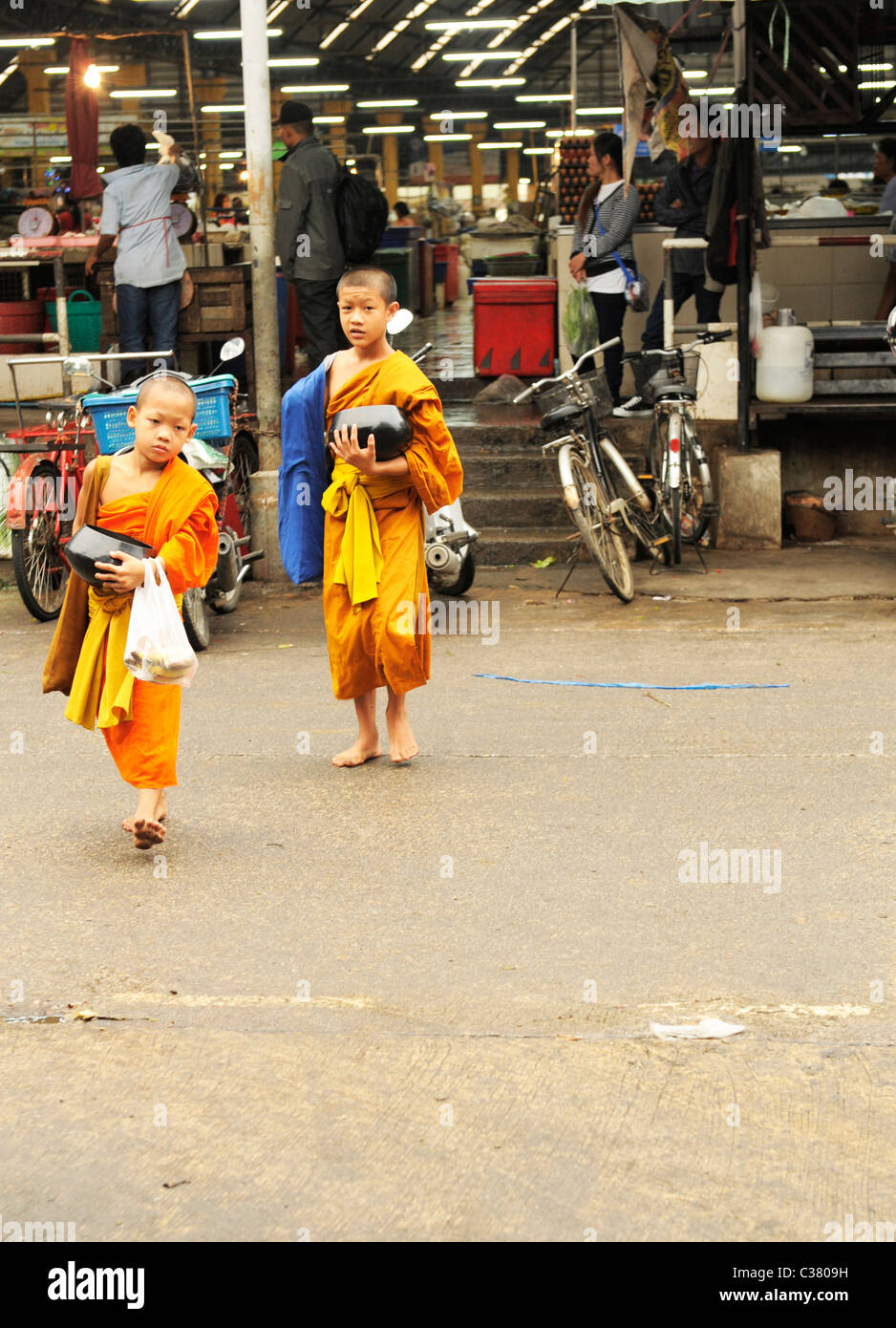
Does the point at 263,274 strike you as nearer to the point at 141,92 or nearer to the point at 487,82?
the point at 141,92

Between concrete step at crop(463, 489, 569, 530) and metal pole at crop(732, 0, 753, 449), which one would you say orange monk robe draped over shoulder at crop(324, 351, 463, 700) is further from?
metal pole at crop(732, 0, 753, 449)

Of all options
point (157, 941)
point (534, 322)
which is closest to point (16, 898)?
point (157, 941)

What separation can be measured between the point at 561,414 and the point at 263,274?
213cm

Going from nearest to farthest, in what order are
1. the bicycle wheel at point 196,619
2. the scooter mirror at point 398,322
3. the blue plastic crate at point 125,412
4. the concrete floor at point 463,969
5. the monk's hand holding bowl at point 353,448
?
the concrete floor at point 463,969
the monk's hand holding bowl at point 353,448
the scooter mirror at point 398,322
the bicycle wheel at point 196,619
the blue plastic crate at point 125,412

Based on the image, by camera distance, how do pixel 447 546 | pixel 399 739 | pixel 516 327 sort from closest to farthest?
pixel 399 739
pixel 447 546
pixel 516 327

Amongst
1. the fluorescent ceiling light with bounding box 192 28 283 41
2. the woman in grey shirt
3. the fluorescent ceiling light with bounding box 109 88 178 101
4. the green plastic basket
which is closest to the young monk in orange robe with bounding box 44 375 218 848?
the woman in grey shirt

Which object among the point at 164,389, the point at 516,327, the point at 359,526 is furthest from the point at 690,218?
the point at 164,389

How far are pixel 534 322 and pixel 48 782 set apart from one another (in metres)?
8.59

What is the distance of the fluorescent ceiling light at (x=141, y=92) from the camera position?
3095 cm

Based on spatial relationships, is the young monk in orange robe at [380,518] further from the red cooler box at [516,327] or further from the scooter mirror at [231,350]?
the red cooler box at [516,327]

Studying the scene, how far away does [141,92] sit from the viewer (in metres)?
31.1

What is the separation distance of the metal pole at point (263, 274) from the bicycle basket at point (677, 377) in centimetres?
217

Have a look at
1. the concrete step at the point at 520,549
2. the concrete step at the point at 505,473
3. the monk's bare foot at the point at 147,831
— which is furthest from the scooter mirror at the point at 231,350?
the monk's bare foot at the point at 147,831

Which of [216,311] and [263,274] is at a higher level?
[263,274]
